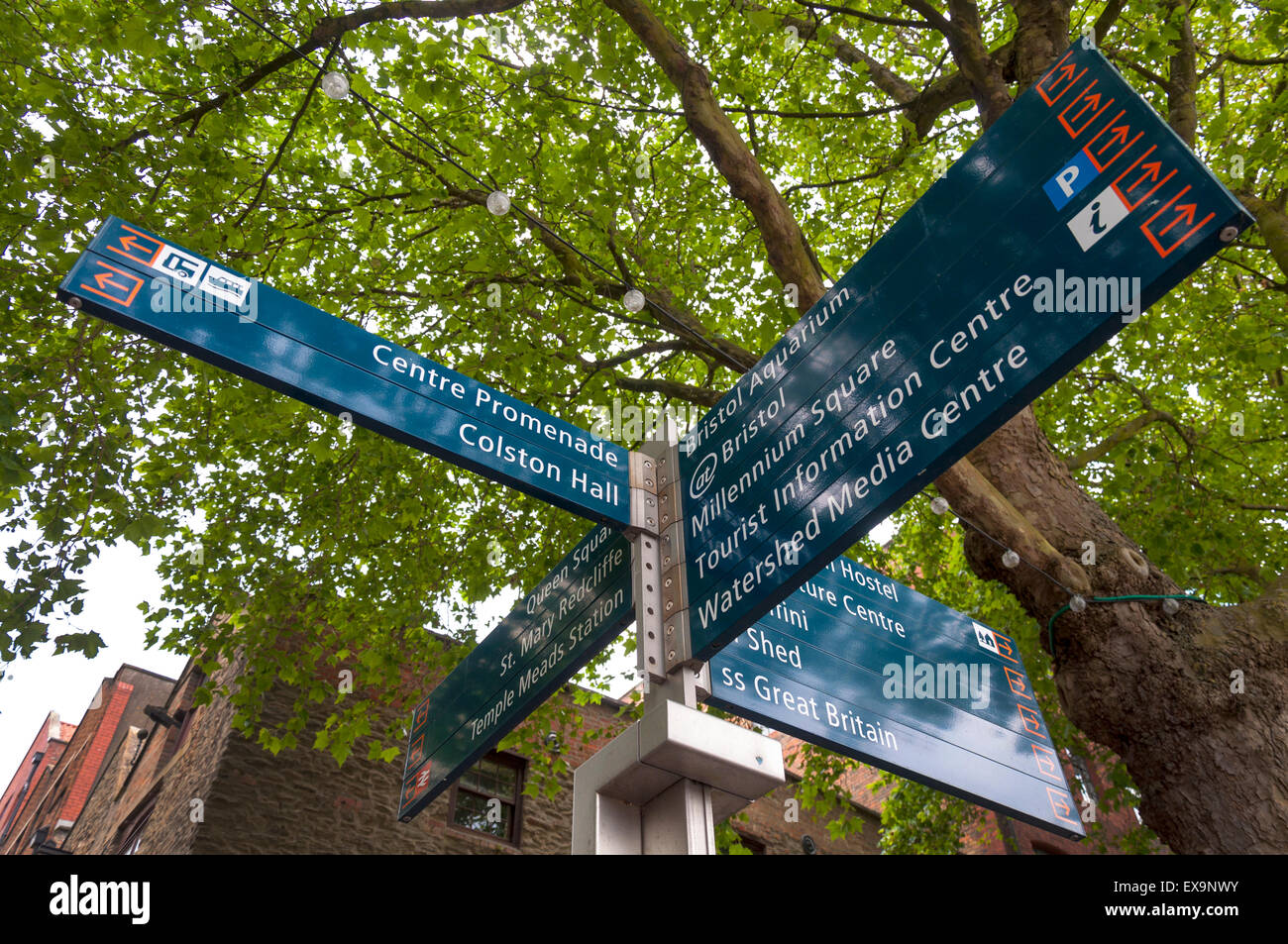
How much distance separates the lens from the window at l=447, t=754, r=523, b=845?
13031 mm

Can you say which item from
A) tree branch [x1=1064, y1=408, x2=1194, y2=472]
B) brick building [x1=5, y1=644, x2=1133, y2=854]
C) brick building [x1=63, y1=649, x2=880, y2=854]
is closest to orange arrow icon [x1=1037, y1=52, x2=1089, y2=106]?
tree branch [x1=1064, y1=408, x2=1194, y2=472]

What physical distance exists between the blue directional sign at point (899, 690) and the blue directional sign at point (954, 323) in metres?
0.61

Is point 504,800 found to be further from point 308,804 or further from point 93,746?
point 93,746

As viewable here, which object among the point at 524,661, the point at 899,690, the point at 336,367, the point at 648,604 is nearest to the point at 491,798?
the point at 524,661

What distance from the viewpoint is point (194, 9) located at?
670cm

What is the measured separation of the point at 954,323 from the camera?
2.69 meters

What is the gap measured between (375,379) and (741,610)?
5.22 ft

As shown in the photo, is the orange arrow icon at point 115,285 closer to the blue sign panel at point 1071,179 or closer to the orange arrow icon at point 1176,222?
the blue sign panel at point 1071,179

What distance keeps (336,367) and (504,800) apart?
11578mm

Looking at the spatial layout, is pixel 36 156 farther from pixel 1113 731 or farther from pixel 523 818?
pixel 523 818

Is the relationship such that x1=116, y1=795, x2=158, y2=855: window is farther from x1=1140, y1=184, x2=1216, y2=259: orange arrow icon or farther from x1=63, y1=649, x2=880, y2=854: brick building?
x1=1140, y1=184, x2=1216, y2=259: orange arrow icon

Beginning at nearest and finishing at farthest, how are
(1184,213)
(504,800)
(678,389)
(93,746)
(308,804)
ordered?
1. (1184,213)
2. (678,389)
3. (308,804)
4. (504,800)
5. (93,746)

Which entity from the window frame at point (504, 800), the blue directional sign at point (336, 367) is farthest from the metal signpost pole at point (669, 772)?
the window frame at point (504, 800)
